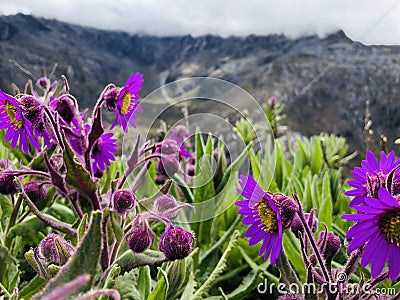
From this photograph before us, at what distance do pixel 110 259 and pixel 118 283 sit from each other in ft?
0.16

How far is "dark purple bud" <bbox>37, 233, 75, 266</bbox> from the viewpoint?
86 cm

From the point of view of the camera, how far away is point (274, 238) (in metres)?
0.83

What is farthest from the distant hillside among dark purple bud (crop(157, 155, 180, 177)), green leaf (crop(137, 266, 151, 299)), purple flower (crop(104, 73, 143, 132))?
green leaf (crop(137, 266, 151, 299))

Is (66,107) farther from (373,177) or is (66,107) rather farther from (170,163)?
(373,177)

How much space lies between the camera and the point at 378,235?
686mm

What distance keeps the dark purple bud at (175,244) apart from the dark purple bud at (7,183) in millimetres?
369

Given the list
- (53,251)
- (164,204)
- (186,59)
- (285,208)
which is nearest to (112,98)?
(164,204)

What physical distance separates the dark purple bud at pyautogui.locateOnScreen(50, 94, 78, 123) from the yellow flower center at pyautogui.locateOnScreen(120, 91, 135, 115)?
11cm

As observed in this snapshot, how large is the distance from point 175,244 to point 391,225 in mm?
398

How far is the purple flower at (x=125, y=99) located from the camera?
3.54 ft

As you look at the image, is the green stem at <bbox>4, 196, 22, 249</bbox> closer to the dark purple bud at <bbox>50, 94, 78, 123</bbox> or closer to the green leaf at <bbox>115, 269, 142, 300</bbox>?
the dark purple bud at <bbox>50, 94, 78, 123</bbox>

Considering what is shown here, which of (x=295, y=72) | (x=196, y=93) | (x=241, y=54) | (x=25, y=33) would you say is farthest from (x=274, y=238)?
(x=25, y=33)

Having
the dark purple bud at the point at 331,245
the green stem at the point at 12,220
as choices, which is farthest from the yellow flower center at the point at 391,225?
the green stem at the point at 12,220

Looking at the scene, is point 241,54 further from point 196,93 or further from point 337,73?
point 196,93
